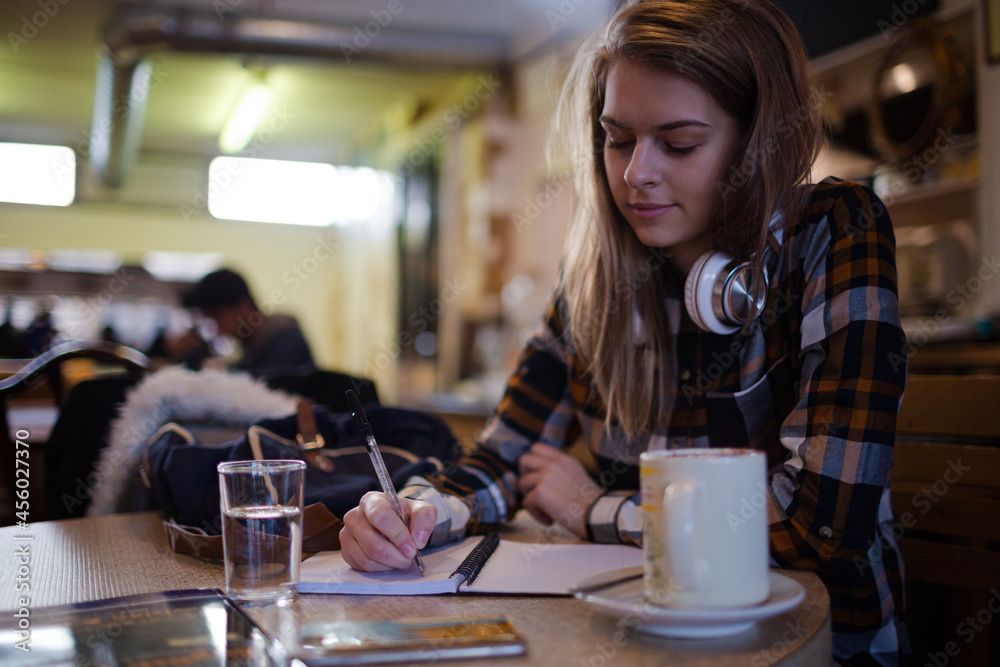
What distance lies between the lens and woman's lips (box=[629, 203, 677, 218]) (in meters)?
0.92

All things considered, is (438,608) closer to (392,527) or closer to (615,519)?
(392,527)

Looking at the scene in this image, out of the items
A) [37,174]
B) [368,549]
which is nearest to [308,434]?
[368,549]

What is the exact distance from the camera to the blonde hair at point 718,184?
89 centimetres

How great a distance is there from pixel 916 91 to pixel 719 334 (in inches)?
94.6

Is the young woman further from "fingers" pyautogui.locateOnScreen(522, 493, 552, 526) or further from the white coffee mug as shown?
the white coffee mug

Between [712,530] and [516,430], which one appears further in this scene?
[516,430]

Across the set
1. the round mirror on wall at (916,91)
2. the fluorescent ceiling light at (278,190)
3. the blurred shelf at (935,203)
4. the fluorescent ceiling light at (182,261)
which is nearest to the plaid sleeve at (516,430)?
the blurred shelf at (935,203)

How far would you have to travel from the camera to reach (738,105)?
0.92 metres

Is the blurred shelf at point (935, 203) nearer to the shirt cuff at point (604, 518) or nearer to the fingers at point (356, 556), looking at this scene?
the shirt cuff at point (604, 518)

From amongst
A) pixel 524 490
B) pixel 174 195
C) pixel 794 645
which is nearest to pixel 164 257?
pixel 174 195

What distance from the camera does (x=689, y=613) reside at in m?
0.48

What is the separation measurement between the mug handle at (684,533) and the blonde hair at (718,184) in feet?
1.42

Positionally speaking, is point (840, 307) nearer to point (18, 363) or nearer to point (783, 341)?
point (783, 341)

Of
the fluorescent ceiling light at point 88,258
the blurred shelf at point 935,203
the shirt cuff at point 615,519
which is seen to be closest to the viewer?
the shirt cuff at point 615,519
